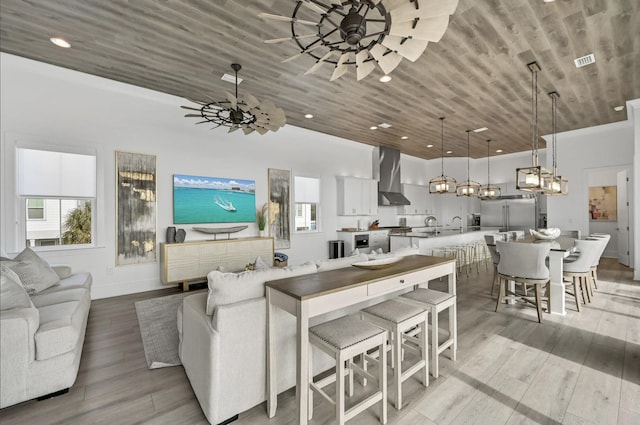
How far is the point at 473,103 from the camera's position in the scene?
16.4 feet

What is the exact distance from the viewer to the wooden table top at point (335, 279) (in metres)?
1.73

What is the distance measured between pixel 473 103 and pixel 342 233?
395 cm

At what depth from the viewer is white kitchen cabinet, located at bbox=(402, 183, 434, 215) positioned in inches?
361

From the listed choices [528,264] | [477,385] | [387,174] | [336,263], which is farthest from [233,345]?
[387,174]

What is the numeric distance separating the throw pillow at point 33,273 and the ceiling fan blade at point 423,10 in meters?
4.01

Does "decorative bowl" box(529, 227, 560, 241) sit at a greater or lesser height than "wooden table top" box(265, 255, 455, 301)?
greater

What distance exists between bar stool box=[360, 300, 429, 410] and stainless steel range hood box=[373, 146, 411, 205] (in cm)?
611

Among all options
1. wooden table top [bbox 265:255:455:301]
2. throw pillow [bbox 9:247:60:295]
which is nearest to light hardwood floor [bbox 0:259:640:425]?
throw pillow [bbox 9:247:60:295]

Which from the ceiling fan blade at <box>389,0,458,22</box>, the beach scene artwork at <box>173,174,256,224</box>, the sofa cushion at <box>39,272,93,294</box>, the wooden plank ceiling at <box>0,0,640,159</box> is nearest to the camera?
the ceiling fan blade at <box>389,0,458,22</box>

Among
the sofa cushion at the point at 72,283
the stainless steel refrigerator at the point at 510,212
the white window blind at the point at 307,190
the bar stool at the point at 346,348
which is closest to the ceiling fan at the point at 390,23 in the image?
the bar stool at the point at 346,348

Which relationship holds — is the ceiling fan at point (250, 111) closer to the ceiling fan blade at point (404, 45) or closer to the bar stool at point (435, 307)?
the ceiling fan blade at point (404, 45)

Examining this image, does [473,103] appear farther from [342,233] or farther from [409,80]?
[342,233]

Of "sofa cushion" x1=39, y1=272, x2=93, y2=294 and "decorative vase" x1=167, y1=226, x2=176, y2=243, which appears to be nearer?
"sofa cushion" x1=39, y1=272, x2=93, y2=294

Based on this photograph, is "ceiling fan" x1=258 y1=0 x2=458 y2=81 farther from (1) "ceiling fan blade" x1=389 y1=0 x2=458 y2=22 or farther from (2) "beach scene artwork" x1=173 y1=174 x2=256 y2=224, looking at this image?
(2) "beach scene artwork" x1=173 y1=174 x2=256 y2=224
